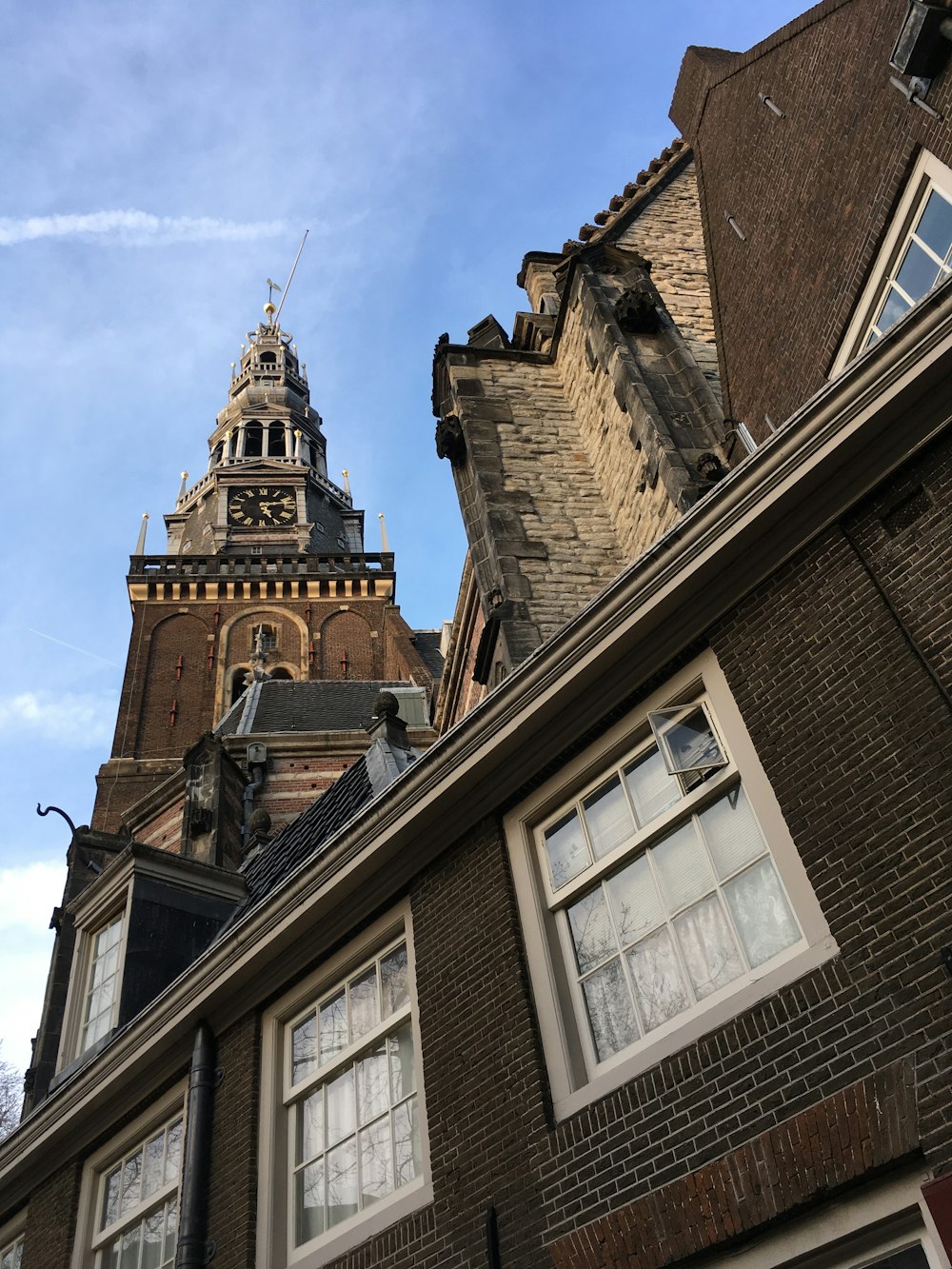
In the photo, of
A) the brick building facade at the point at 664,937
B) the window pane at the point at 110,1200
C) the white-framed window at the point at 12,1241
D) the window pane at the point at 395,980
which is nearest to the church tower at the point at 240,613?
the white-framed window at the point at 12,1241

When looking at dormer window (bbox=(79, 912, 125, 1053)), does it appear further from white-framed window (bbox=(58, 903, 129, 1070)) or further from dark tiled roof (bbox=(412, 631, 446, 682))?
dark tiled roof (bbox=(412, 631, 446, 682))

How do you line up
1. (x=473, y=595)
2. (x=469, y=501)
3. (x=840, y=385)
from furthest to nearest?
(x=473, y=595)
(x=469, y=501)
(x=840, y=385)

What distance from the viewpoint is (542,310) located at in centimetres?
1722

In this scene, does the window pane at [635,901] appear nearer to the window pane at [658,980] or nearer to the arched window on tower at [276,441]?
the window pane at [658,980]

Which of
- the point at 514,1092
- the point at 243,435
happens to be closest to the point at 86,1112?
the point at 514,1092

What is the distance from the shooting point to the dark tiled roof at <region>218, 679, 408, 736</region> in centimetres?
2645

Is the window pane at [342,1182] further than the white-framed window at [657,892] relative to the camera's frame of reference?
Yes

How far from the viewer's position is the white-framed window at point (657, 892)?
200 inches

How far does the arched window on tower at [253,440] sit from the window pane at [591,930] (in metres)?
58.1

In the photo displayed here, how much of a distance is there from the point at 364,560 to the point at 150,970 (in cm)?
3699

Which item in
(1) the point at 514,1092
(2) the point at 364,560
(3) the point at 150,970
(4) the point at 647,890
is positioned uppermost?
(2) the point at 364,560

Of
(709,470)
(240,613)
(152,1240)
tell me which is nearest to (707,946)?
(152,1240)

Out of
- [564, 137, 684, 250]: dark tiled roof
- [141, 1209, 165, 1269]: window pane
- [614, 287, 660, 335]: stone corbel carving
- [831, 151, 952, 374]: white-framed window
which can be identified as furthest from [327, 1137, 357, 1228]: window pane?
[564, 137, 684, 250]: dark tiled roof

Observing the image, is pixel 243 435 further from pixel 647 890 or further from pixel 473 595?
pixel 647 890
